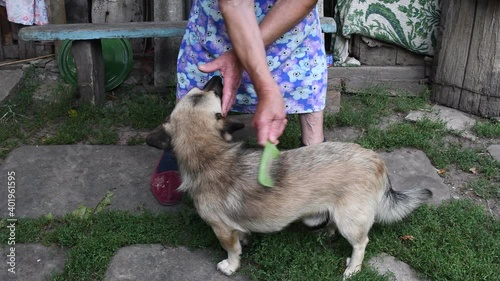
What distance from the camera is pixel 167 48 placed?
17.5 feet

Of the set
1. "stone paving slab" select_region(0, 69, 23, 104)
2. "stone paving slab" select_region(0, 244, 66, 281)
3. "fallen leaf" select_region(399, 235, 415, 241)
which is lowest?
"stone paving slab" select_region(0, 244, 66, 281)

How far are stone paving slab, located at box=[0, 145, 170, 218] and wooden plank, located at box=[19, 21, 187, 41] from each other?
0.99 metres

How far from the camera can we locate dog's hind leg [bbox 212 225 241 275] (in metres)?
3.04

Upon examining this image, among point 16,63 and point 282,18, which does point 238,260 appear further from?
point 16,63

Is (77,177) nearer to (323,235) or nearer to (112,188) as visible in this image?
(112,188)

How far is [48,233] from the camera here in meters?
3.47

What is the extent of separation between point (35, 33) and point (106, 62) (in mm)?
860

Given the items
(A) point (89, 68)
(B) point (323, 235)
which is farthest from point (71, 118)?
(B) point (323, 235)

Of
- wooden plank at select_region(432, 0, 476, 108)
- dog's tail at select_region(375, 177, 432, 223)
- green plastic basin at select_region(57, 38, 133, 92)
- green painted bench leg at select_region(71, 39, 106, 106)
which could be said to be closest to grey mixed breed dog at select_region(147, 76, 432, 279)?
dog's tail at select_region(375, 177, 432, 223)

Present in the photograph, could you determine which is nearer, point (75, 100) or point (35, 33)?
point (35, 33)

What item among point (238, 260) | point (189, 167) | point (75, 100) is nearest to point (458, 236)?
point (238, 260)

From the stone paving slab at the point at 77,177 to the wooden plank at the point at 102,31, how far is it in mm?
993

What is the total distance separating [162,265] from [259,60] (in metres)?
1.26

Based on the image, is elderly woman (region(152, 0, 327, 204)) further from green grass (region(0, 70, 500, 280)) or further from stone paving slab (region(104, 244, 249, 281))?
stone paving slab (region(104, 244, 249, 281))
